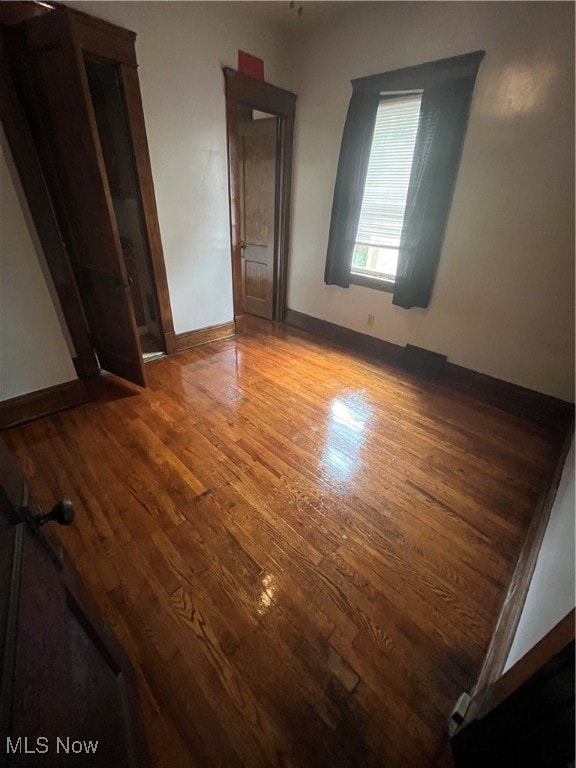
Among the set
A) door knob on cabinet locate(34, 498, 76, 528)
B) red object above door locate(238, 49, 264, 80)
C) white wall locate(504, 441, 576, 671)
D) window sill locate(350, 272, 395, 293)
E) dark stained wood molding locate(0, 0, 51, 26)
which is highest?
red object above door locate(238, 49, 264, 80)

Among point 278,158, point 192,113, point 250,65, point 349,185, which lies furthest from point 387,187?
point 192,113

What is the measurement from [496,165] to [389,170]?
2.67 feet

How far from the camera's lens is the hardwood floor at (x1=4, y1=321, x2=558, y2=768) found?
99cm

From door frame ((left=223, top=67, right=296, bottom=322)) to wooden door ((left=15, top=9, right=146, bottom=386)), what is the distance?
1.39 metres

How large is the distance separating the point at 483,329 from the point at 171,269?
271cm

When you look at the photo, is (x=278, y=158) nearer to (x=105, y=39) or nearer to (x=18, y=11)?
(x=105, y=39)

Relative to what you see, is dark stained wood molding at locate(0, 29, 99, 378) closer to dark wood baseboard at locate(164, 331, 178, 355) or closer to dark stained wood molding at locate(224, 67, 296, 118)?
dark wood baseboard at locate(164, 331, 178, 355)

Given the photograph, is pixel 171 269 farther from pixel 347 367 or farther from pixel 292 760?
pixel 292 760

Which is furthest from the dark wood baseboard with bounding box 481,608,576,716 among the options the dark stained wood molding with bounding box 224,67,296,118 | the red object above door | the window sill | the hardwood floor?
the red object above door

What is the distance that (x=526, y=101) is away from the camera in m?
2.03

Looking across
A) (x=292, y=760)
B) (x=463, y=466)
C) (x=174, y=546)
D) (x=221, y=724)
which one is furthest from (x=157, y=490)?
(x=463, y=466)

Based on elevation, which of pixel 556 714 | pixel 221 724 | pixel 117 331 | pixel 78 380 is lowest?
pixel 221 724

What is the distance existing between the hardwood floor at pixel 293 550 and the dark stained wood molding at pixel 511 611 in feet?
0.19

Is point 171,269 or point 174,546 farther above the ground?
point 171,269
